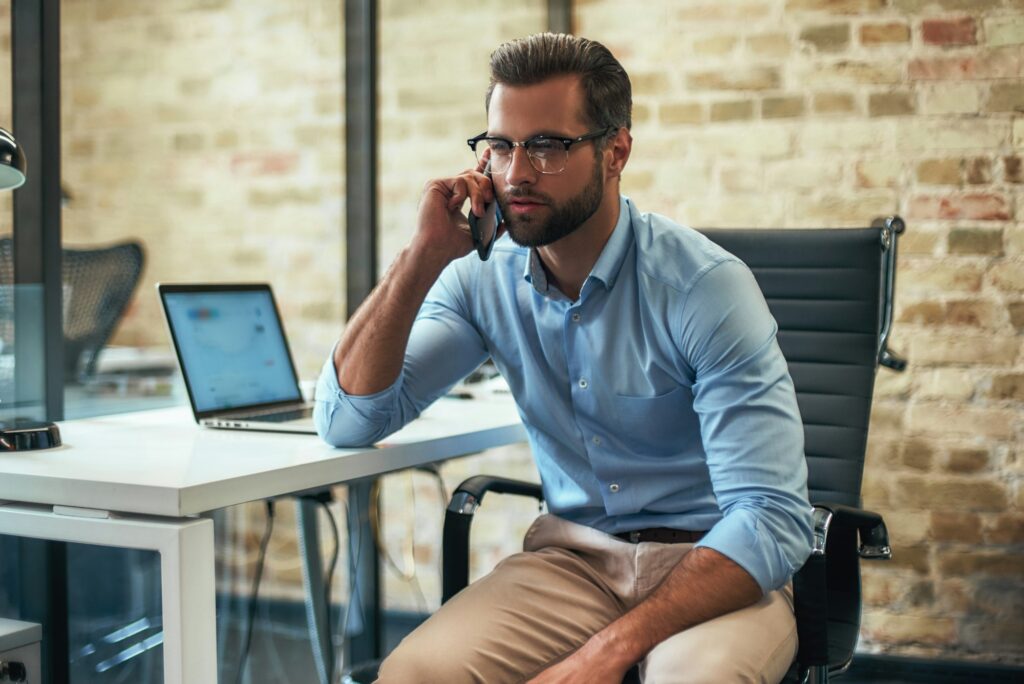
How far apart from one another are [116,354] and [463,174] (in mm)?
1127

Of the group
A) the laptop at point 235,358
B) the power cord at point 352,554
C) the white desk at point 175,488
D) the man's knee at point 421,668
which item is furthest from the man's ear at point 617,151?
the power cord at point 352,554

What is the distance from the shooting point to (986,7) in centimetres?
265

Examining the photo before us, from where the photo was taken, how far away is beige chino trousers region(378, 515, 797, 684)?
1.28 meters

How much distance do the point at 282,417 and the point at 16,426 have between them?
47 cm

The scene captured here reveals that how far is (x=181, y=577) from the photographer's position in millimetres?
1160

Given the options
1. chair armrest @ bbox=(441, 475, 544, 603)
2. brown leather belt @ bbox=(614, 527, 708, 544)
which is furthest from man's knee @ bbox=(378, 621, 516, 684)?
brown leather belt @ bbox=(614, 527, 708, 544)

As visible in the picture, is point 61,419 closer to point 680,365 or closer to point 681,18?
point 680,365

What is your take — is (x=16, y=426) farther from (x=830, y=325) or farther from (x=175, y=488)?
(x=830, y=325)

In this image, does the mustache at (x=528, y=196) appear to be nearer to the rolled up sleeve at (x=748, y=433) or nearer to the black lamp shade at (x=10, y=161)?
the rolled up sleeve at (x=748, y=433)

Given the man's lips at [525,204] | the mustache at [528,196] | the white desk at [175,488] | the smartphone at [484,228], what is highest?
the mustache at [528,196]

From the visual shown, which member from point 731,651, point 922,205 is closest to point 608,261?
point 731,651

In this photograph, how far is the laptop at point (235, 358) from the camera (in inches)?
70.7

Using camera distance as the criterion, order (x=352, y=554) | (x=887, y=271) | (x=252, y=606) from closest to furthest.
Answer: (x=887, y=271) → (x=352, y=554) → (x=252, y=606)

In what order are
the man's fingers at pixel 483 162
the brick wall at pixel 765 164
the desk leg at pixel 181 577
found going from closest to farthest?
the desk leg at pixel 181 577, the man's fingers at pixel 483 162, the brick wall at pixel 765 164
